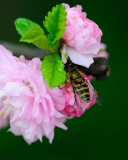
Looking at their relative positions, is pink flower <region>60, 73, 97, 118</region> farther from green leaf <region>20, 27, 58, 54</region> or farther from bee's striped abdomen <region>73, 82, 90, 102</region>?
green leaf <region>20, 27, 58, 54</region>

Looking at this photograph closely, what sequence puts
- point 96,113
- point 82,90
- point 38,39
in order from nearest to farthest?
1. point 38,39
2. point 82,90
3. point 96,113

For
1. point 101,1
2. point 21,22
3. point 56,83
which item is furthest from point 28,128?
point 101,1

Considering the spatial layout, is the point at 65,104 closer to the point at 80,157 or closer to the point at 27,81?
the point at 27,81

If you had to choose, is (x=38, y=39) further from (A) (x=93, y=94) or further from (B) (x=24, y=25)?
(A) (x=93, y=94)

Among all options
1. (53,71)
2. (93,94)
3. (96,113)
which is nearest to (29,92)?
(53,71)

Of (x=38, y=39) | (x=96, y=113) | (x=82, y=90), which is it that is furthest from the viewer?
(x=96, y=113)

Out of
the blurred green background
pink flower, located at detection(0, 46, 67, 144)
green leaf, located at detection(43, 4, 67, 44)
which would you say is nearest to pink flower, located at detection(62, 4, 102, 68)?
green leaf, located at detection(43, 4, 67, 44)
